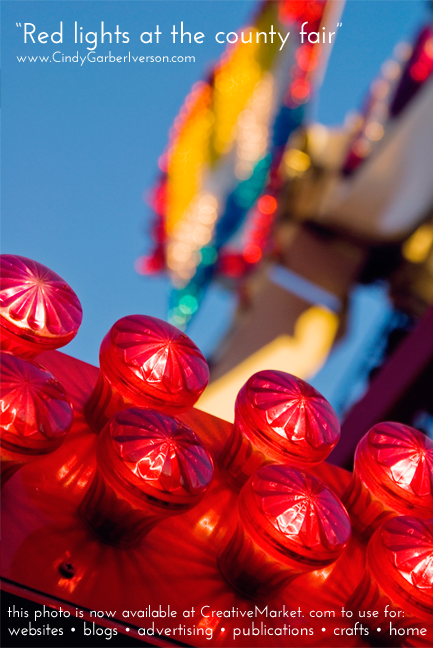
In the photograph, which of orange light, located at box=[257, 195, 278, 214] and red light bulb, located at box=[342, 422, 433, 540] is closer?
red light bulb, located at box=[342, 422, 433, 540]

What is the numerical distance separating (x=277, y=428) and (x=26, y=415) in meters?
0.15

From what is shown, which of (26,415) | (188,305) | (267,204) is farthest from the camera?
(188,305)

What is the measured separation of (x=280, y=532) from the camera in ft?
1.00

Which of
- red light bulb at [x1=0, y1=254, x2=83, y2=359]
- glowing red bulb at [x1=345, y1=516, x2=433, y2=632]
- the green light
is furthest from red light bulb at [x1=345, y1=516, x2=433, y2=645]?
the green light

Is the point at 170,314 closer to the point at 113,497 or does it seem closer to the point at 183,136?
the point at 183,136

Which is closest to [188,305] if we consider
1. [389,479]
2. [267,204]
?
[267,204]

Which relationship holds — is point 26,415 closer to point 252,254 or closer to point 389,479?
point 389,479

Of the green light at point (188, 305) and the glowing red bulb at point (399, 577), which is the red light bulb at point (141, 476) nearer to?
the glowing red bulb at point (399, 577)

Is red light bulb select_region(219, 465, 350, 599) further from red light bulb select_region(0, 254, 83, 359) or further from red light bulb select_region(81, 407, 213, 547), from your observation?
red light bulb select_region(0, 254, 83, 359)

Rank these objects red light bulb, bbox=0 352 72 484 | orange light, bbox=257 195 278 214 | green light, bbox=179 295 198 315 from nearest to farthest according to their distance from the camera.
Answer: red light bulb, bbox=0 352 72 484 → orange light, bbox=257 195 278 214 → green light, bbox=179 295 198 315

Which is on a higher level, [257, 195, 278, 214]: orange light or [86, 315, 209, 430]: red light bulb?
[257, 195, 278, 214]: orange light

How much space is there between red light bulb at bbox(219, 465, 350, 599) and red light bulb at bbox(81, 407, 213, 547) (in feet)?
0.11

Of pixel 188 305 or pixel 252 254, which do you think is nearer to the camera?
pixel 252 254

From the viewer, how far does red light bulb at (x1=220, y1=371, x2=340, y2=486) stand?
0.37 m
